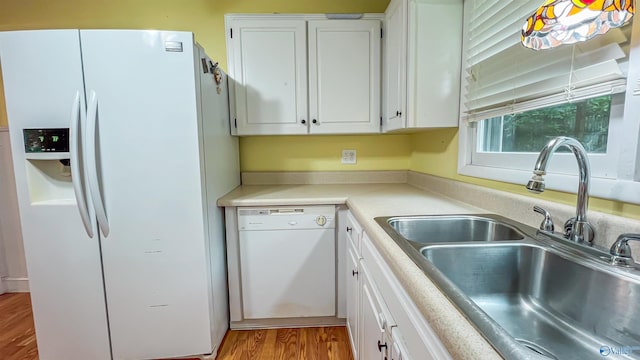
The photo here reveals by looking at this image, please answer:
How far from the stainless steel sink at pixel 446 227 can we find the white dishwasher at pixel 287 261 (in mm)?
652

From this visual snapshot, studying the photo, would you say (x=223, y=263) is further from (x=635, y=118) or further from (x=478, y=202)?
(x=635, y=118)

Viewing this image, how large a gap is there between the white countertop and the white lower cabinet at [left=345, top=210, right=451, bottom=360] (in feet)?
0.17

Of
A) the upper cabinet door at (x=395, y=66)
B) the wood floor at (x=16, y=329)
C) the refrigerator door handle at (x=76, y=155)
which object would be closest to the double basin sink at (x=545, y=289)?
the upper cabinet door at (x=395, y=66)

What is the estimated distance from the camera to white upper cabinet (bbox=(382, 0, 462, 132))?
1.44m

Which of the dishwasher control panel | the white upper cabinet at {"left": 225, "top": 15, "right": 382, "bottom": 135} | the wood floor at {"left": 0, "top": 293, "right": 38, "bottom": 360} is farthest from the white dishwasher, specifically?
the wood floor at {"left": 0, "top": 293, "right": 38, "bottom": 360}

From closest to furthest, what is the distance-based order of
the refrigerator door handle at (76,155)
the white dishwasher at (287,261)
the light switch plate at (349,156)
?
the refrigerator door handle at (76,155) < the white dishwasher at (287,261) < the light switch plate at (349,156)

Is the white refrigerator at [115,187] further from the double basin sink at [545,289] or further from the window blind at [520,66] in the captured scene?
the window blind at [520,66]

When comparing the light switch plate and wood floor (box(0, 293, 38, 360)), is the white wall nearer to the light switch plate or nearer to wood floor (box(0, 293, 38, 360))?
wood floor (box(0, 293, 38, 360))

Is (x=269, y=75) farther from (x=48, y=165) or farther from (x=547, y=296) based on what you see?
(x=547, y=296)

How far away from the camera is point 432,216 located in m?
1.15

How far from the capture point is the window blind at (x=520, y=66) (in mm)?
793

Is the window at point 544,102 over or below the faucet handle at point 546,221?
over

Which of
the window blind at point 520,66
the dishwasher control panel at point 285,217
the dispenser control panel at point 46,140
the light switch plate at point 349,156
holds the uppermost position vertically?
the window blind at point 520,66

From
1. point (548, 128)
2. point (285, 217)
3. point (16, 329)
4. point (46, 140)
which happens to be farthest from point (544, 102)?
point (16, 329)
